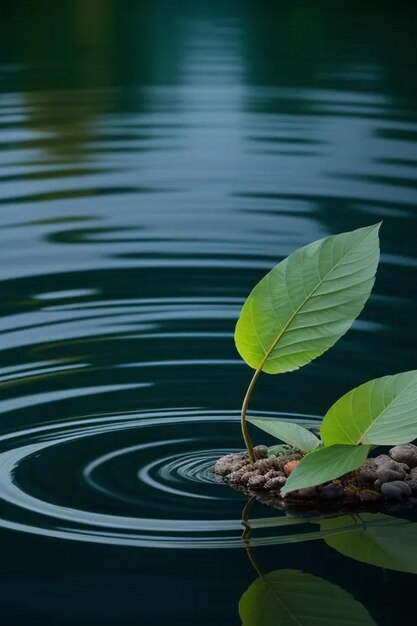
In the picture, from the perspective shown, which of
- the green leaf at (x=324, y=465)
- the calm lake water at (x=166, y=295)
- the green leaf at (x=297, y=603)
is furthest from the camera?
the green leaf at (x=324, y=465)

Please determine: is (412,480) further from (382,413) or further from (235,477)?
(235,477)

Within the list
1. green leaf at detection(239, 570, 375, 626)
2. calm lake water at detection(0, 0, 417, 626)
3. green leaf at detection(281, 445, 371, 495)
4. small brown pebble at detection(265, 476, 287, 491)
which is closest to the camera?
green leaf at detection(239, 570, 375, 626)

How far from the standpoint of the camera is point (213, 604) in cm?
134

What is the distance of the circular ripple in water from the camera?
1.53m

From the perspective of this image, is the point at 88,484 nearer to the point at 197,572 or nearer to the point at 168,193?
the point at 197,572

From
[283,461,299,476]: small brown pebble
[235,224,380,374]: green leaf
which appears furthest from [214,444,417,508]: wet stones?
[235,224,380,374]: green leaf

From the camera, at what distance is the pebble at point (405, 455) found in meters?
1.70

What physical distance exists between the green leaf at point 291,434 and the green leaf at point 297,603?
0.27 meters

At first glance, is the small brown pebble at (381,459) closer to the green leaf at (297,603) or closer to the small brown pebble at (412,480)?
the small brown pebble at (412,480)

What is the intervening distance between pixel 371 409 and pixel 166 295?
3.54ft

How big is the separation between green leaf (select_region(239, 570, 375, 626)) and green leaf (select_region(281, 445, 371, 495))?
0.51 ft

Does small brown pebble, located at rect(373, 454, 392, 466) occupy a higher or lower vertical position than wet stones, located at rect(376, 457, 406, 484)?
higher

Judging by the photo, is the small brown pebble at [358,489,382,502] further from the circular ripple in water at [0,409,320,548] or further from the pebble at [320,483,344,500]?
the circular ripple in water at [0,409,320,548]

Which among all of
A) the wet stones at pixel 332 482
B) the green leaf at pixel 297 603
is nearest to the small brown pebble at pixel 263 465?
the wet stones at pixel 332 482
